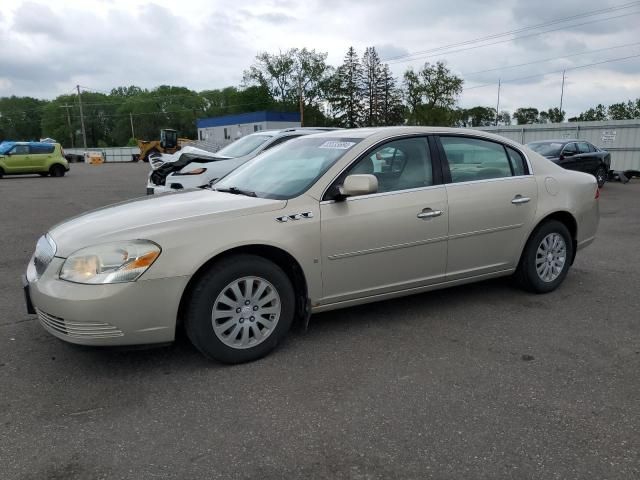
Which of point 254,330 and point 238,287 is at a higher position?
point 238,287

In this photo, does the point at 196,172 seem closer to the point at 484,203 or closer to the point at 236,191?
the point at 236,191

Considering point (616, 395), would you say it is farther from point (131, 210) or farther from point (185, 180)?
point (185, 180)

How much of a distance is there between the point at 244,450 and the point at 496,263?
295 cm

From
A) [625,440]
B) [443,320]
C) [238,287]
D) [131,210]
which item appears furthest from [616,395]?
[131,210]

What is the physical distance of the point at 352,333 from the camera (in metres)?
4.14

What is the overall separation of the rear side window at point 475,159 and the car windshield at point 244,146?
17.4ft

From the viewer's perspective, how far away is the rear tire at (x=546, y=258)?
4.90 metres

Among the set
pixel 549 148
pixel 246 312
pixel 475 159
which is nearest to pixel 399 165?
pixel 475 159

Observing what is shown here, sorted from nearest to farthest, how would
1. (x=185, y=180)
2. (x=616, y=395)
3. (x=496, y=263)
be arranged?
(x=616, y=395) → (x=496, y=263) → (x=185, y=180)

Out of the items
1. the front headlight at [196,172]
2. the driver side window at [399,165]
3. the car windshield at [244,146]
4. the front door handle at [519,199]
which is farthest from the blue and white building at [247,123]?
the driver side window at [399,165]

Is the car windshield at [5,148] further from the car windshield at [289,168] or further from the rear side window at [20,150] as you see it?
the car windshield at [289,168]

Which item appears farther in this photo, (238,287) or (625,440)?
(238,287)

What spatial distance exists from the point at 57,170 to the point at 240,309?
25133 mm

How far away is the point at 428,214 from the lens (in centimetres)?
419
